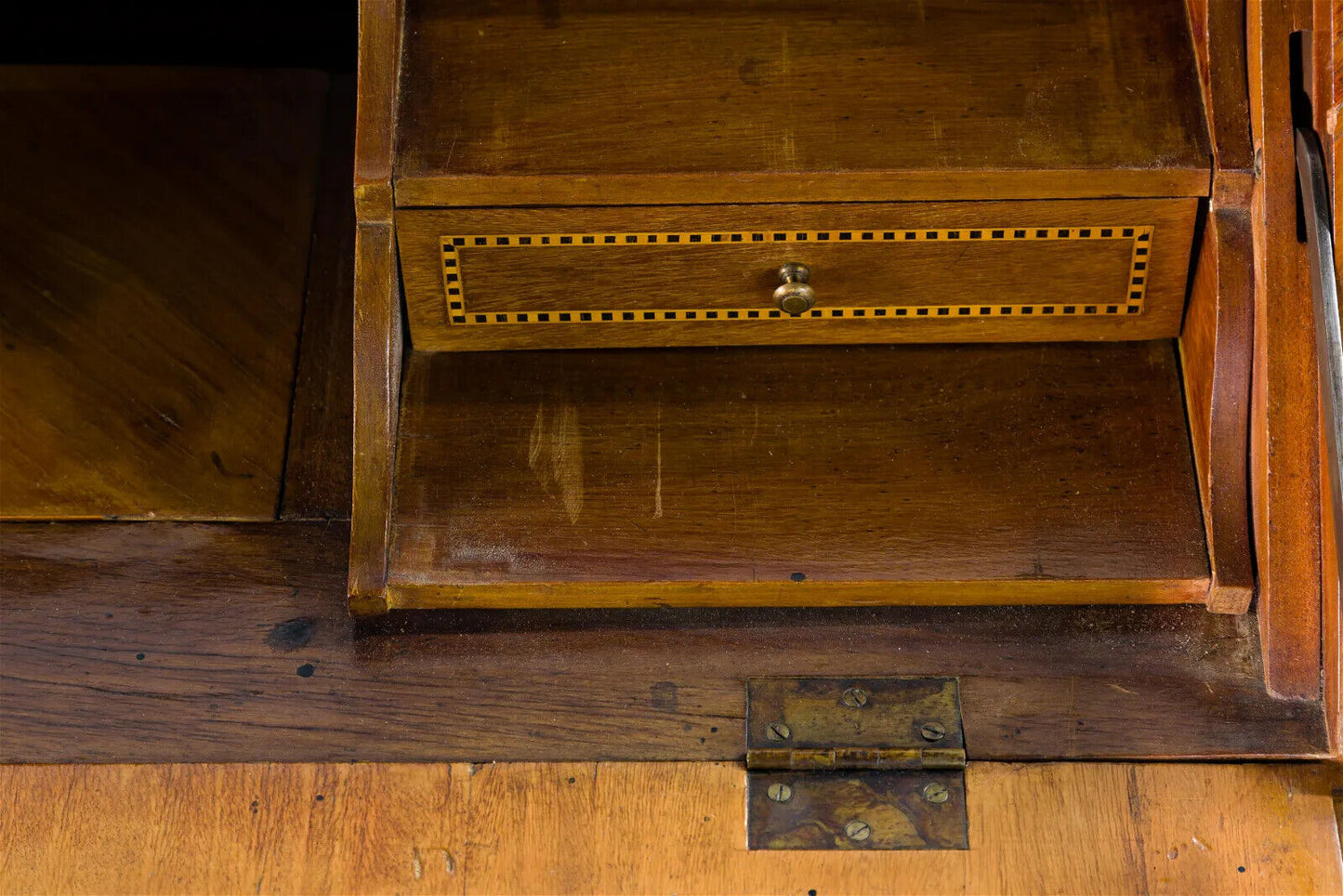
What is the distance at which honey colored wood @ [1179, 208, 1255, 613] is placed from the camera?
1.29 meters

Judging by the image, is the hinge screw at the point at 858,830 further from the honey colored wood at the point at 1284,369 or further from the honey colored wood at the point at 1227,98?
the honey colored wood at the point at 1227,98

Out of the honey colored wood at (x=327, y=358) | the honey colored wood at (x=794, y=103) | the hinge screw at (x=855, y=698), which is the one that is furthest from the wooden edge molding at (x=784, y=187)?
the hinge screw at (x=855, y=698)

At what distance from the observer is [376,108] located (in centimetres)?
130

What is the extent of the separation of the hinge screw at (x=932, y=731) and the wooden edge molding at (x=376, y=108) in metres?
0.68

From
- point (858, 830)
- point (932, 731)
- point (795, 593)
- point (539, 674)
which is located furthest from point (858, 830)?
point (539, 674)

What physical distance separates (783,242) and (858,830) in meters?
0.55

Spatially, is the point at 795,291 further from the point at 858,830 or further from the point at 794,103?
the point at 858,830

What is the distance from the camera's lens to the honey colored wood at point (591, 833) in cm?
127

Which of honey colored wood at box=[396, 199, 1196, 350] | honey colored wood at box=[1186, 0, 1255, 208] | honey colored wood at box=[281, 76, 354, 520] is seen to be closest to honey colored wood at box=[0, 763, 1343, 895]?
honey colored wood at box=[281, 76, 354, 520]

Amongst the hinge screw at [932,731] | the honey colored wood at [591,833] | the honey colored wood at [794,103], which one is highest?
the honey colored wood at [794,103]

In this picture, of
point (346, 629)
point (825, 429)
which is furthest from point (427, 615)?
point (825, 429)

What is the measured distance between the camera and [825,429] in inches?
54.4

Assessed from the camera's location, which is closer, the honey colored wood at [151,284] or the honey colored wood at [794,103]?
the honey colored wood at [794,103]

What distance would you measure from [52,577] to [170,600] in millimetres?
126
